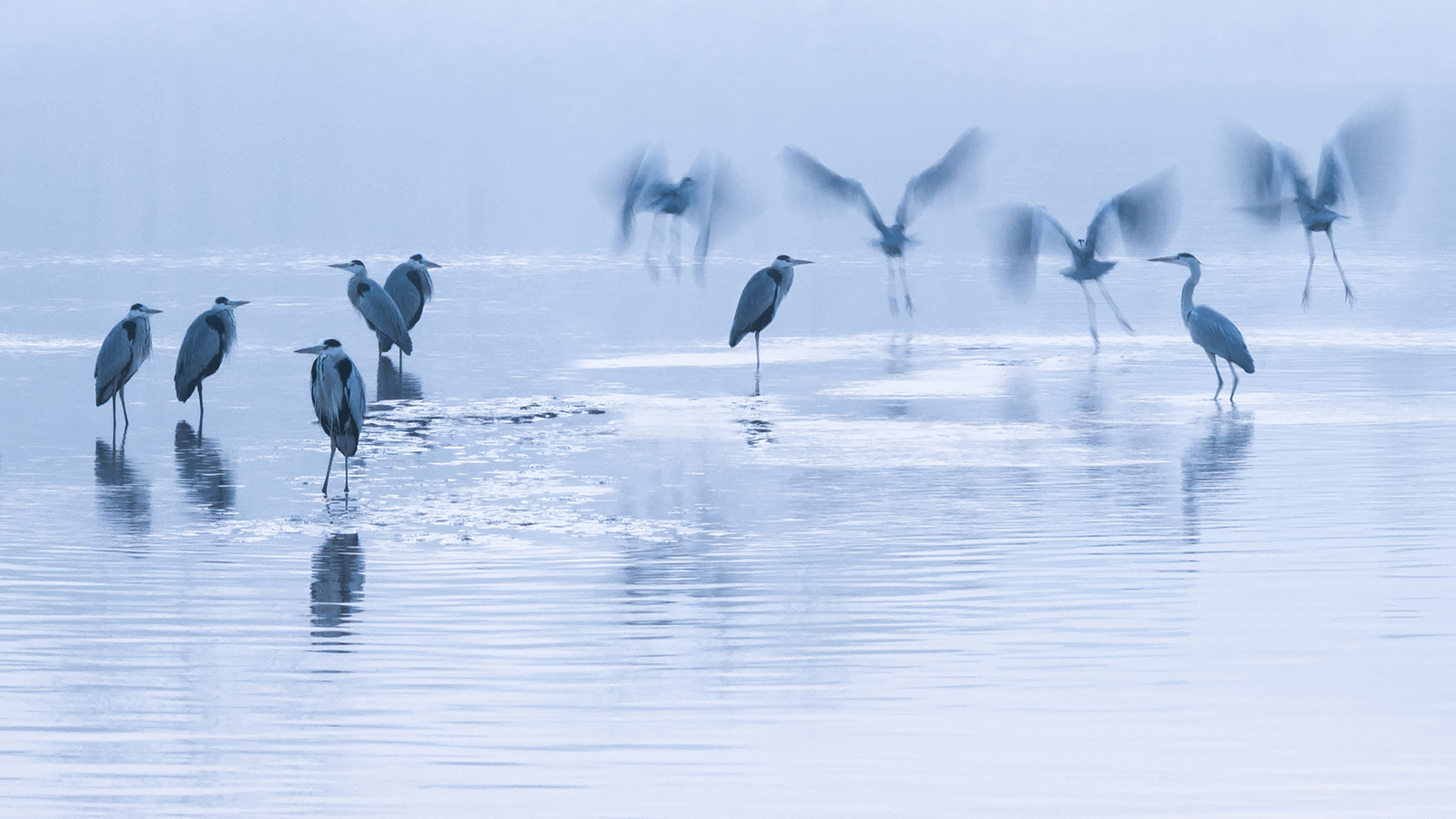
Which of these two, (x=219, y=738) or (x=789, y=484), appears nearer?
(x=219, y=738)

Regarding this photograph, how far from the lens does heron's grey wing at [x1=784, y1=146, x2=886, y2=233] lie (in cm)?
1902

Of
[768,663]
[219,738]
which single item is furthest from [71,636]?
[768,663]

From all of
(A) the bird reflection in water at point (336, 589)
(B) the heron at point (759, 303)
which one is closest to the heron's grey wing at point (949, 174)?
(B) the heron at point (759, 303)

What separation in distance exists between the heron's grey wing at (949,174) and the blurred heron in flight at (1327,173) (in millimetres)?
2596

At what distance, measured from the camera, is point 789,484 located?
10352mm

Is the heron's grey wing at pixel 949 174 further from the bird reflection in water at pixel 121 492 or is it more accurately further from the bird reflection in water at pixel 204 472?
the bird reflection in water at pixel 121 492

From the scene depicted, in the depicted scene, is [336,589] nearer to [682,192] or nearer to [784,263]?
[784,263]

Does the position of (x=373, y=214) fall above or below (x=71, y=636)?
above

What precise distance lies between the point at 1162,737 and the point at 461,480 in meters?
5.47

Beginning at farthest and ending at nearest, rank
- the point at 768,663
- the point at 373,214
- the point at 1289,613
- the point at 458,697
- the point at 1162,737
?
the point at 373,214 → the point at 1289,613 → the point at 768,663 → the point at 458,697 → the point at 1162,737

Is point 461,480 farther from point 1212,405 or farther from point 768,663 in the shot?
point 1212,405

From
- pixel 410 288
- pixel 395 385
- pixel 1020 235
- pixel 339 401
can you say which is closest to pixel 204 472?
pixel 339 401

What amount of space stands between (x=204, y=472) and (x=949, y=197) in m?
10.3

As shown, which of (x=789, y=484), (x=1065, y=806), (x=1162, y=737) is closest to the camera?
(x=1065, y=806)
